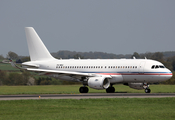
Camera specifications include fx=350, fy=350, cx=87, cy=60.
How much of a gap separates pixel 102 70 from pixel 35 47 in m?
12.7

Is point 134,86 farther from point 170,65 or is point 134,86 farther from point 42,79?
point 170,65

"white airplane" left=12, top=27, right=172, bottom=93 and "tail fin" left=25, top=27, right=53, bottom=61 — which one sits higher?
"tail fin" left=25, top=27, right=53, bottom=61

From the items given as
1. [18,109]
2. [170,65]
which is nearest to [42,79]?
[170,65]

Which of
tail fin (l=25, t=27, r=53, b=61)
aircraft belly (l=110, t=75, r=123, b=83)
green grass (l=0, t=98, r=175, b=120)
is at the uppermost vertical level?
tail fin (l=25, t=27, r=53, b=61)

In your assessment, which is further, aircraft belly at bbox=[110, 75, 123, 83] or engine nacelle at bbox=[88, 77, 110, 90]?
aircraft belly at bbox=[110, 75, 123, 83]

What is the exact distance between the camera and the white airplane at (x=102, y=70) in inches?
1686

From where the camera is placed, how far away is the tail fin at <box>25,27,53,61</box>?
53.1 m

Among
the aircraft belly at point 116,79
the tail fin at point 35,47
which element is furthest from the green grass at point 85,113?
the tail fin at point 35,47

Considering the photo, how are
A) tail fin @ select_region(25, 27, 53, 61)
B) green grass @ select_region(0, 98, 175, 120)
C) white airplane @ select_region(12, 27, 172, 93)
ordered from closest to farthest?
1. green grass @ select_region(0, 98, 175, 120)
2. white airplane @ select_region(12, 27, 172, 93)
3. tail fin @ select_region(25, 27, 53, 61)

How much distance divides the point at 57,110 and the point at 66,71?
26183 millimetres

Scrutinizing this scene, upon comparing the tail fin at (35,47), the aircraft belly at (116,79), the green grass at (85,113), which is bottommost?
the green grass at (85,113)

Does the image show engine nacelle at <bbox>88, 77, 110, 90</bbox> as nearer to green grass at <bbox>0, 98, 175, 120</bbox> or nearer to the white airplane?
the white airplane

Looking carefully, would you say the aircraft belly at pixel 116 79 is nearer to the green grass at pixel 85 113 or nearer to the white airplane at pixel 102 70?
the white airplane at pixel 102 70

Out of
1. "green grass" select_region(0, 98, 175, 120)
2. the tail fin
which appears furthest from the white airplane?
"green grass" select_region(0, 98, 175, 120)
